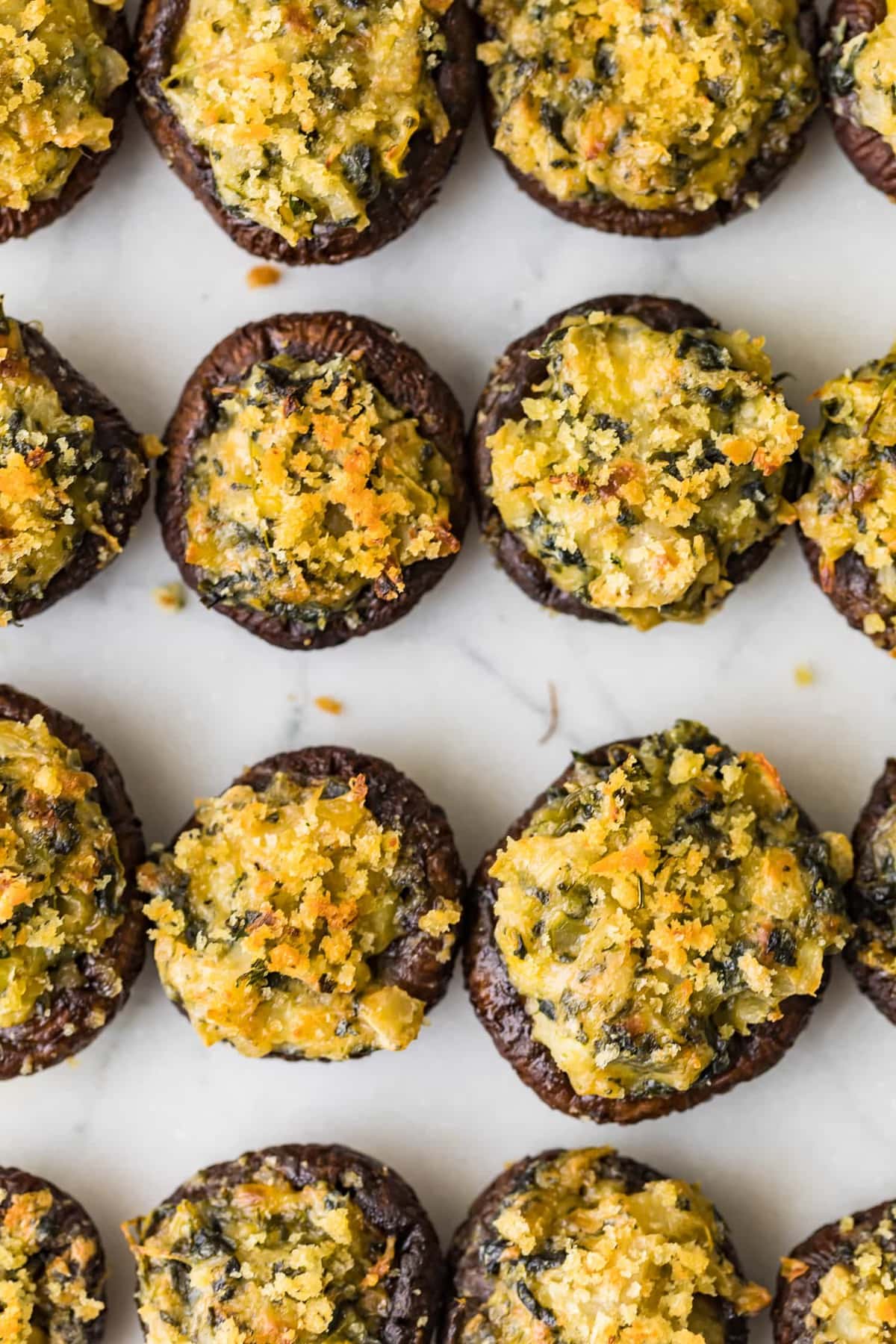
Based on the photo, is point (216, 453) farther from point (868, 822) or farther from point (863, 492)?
point (868, 822)

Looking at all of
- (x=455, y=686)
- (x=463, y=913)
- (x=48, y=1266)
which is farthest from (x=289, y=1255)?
(x=455, y=686)

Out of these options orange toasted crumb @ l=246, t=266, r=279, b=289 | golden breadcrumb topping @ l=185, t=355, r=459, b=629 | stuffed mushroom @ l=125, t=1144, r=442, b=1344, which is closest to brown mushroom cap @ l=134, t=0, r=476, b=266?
orange toasted crumb @ l=246, t=266, r=279, b=289

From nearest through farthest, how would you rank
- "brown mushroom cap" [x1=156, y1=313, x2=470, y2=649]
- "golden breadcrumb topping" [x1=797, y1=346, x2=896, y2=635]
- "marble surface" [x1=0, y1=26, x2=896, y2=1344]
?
1. "golden breadcrumb topping" [x1=797, y1=346, x2=896, y2=635]
2. "brown mushroom cap" [x1=156, y1=313, x2=470, y2=649]
3. "marble surface" [x1=0, y1=26, x2=896, y2=1344]

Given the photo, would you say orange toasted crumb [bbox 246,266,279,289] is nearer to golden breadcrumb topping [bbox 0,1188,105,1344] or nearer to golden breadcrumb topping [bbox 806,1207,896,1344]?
golden breadcrumb topping [bbox 0,1188,105,1344]

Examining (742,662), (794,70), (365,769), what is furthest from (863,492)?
(365,769)

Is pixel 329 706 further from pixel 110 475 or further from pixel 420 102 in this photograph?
pixel 420 102

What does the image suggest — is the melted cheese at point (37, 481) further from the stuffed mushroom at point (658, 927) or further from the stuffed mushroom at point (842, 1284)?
the stuffed mushroom at point (842, 1284)

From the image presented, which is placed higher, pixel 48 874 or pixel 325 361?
pixel 325 361
